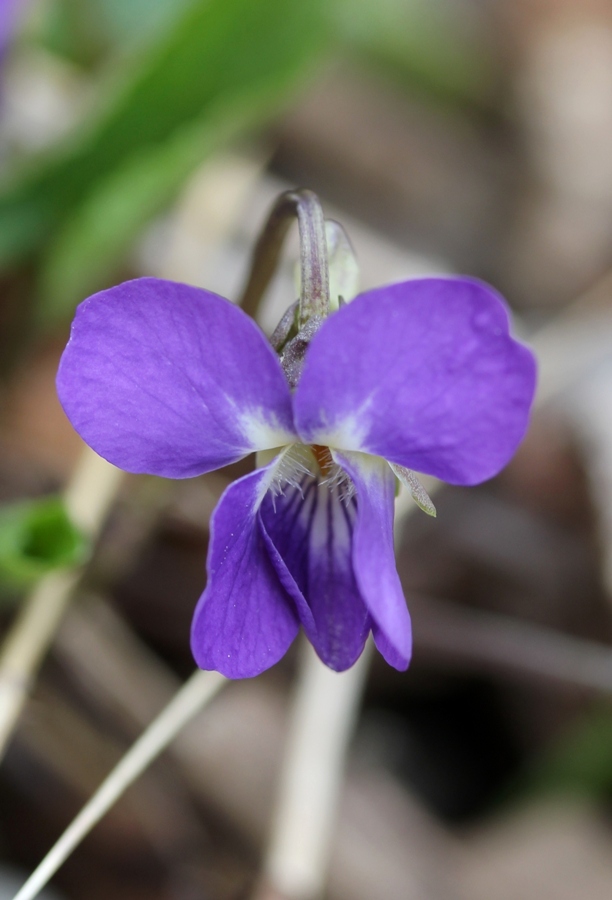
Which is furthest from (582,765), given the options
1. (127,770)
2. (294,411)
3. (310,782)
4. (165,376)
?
(165,376)

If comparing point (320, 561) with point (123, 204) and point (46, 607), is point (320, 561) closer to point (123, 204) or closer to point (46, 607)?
point (46, 607)

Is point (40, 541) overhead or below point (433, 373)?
below

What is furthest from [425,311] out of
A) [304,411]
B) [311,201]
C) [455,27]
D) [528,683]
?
[455,27]

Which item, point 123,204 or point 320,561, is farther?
point 123,204

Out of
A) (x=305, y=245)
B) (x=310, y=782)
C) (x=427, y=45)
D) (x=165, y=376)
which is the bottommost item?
(x=310, y=782)

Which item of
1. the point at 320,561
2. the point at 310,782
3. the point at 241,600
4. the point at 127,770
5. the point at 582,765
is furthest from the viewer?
the point at 582,765

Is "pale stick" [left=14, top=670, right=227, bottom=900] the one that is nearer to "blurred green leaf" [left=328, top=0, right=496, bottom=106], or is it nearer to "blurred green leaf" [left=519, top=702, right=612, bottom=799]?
"blurred green leaf" [left=519, top=702, right=612, bottom=799]

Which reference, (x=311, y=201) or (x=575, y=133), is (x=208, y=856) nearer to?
(x=311, y=201)

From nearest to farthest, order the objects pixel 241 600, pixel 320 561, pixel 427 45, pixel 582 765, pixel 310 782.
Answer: pixel 241 600 → pixel 320 561 → pixel 310 782 → pixel 582 765 → pixel 427 45

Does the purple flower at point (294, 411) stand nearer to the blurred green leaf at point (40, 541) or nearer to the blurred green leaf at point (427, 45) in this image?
the blurred green leaf at point (40, 541)

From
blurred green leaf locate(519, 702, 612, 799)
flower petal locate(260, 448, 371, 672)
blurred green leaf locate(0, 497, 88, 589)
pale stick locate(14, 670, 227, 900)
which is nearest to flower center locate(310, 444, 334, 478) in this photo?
flower petal locate(260, 448, 371, 672)
